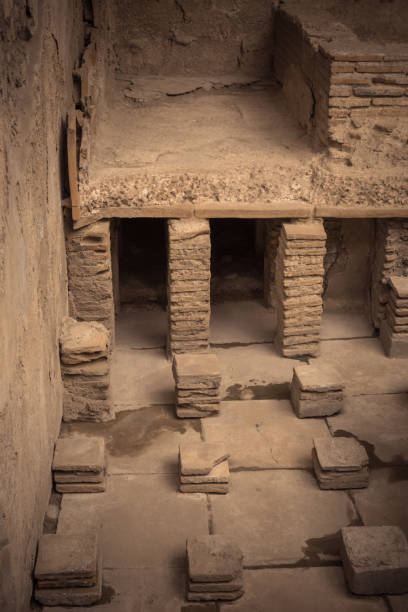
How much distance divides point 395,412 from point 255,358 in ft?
5.36

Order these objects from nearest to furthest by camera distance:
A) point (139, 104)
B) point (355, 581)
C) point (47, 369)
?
point (355, 581), point (47, 369), point (139, 104)

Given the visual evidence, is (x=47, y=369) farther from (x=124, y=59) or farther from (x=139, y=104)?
(x=124, y=59)

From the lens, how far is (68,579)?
5570 mm

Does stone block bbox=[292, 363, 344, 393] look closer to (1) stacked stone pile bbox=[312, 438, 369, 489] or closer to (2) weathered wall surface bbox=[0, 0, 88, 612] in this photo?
(1) stacked stone pile bbox=[312, 438, 369, 489]

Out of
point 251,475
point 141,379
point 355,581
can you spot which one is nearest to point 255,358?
point 141,379

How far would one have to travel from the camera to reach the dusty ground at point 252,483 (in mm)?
5742

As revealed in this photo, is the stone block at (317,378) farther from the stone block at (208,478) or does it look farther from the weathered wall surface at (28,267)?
the weathered wall surface at (28,267)

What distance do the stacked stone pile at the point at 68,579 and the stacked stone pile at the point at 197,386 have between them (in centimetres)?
210

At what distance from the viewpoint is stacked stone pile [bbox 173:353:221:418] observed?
743cm

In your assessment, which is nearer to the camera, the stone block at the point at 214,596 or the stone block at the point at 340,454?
the stone block at the point at 214,596

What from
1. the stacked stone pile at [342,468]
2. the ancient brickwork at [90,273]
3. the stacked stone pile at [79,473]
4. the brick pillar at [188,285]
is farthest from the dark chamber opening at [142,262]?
the stacked stone pile at [342,468]

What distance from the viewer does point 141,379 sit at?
822 cm

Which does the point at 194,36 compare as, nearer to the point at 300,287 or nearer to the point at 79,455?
the point at 300,287

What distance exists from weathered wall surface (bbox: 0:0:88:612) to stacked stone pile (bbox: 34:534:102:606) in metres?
0.10
